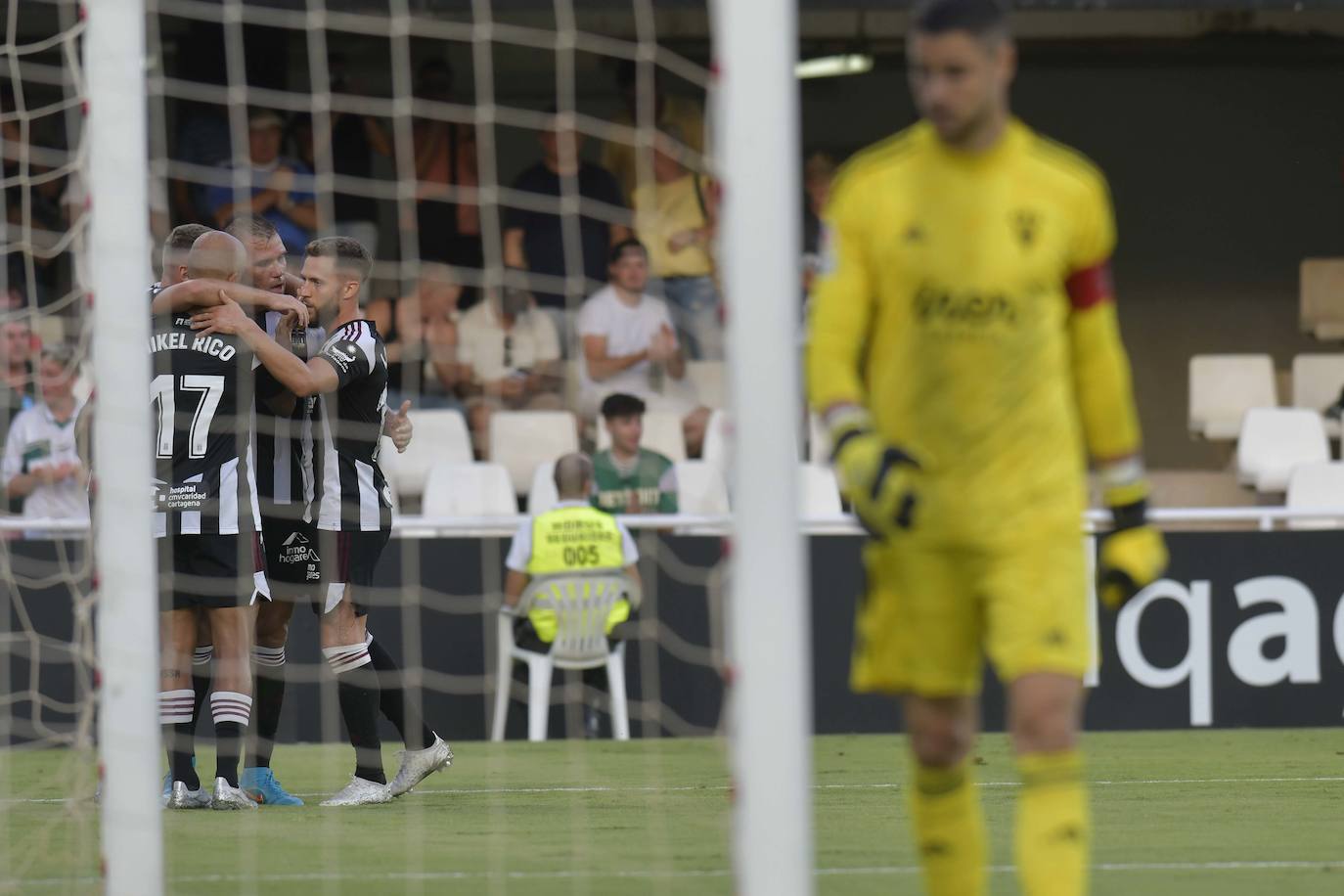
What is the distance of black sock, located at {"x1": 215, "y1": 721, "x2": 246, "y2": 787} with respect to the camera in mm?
7430

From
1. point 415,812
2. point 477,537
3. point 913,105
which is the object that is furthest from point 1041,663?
point 913,105

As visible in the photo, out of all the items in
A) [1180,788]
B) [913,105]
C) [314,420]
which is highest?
[913,105]

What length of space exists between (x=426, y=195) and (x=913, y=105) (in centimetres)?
467

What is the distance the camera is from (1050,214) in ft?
14.1

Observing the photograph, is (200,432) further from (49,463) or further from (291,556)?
(49,463)

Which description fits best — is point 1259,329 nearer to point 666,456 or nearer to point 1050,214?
point 666,456

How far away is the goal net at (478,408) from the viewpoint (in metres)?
4.40

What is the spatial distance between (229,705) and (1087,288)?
3978 mm

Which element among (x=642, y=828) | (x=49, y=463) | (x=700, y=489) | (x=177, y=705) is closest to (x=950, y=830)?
(x=642, y=828)

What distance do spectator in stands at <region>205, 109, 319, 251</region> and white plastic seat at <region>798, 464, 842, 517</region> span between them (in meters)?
2.96

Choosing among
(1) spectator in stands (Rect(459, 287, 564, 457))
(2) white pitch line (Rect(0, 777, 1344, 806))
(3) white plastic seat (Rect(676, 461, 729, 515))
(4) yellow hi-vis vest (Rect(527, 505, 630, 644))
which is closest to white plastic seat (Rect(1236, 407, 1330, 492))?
(3) white plastic seat (Rect(676, 461, 729, 515))

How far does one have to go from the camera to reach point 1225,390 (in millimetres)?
14219

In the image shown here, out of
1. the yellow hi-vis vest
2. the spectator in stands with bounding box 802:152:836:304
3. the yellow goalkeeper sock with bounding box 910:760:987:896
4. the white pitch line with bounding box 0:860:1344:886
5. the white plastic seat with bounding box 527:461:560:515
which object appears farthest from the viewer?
the spectator in stands with bounding box 802:152:836:304

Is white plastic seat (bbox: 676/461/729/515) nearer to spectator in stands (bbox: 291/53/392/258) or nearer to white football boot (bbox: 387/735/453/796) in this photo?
spectator in stands (bbox: 291/53/392/258)
